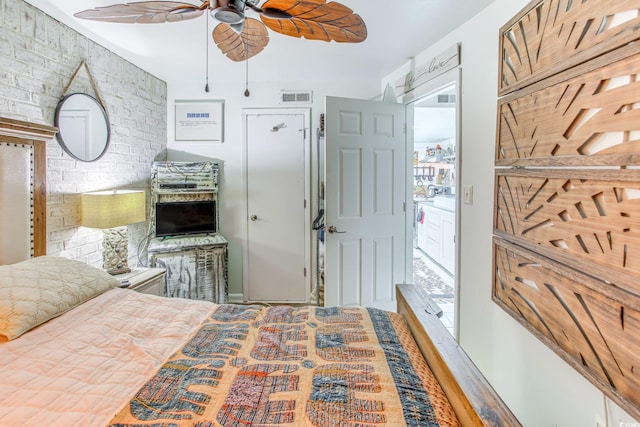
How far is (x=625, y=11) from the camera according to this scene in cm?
101

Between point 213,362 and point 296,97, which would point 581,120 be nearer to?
point 213,362

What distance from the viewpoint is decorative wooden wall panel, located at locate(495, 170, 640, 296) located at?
1.00 meters

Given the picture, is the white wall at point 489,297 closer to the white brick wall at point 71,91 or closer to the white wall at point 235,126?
the white wall at point 235,126

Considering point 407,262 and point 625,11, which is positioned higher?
point 625,11

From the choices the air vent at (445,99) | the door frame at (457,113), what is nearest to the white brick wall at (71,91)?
the door frame at (457,113)

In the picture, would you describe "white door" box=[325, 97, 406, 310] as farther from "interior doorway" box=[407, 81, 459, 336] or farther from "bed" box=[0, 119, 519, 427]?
"bed" box=[0, 119, 519, 427]

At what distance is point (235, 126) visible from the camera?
11.7 feet

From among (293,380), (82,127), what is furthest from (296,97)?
(293,380)

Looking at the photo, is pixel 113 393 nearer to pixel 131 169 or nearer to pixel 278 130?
pixel 131 169

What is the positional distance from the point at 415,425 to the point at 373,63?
284cm

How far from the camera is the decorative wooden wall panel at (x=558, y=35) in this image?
3.38 feet

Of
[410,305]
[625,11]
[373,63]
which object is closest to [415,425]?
[410,305]

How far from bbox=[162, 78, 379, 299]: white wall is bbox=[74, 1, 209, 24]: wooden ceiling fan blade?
2.09m

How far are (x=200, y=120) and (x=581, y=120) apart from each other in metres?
3.36
